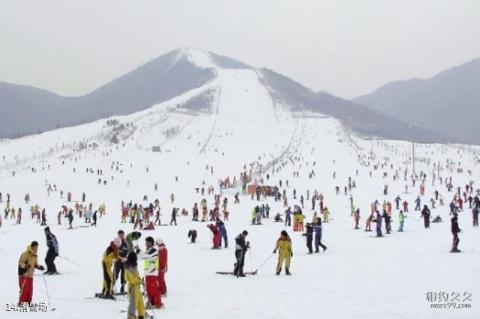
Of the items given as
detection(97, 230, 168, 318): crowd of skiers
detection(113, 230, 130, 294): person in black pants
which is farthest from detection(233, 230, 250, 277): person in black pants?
detection(113, 230, 130, 294): person in black pants

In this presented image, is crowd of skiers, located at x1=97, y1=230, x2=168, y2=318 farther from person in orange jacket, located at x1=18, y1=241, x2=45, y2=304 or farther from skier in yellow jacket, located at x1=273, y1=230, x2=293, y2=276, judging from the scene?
skier in yellow jacket, located at x1=273, y1=230, x2=293, y2=276

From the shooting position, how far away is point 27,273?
11.9 metres

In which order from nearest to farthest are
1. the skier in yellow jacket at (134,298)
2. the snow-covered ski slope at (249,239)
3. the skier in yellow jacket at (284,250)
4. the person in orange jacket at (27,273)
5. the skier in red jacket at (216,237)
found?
1. the skier in yellow jacket at (134,298)
2. the person in orange jacket at (27,273)
3. the snow-covered ski slope at (249,239)
4. the skier in yellow jacket at (284,250)
5. the skier in red jacket at (216,237)

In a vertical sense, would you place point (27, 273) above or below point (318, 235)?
below

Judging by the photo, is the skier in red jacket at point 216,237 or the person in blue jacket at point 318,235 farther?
the skier in red jacket at point 216,237

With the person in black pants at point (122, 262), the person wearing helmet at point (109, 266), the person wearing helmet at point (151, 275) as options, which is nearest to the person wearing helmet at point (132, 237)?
the person in black pants at point (122, 262)

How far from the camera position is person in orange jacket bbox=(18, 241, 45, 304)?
39.0ft

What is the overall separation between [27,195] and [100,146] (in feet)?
145

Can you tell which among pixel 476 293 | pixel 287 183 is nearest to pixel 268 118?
pixel 287 183

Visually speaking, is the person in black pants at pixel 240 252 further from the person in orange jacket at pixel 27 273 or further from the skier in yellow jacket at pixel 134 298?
the skier in yellow jacket at pixel 134 298

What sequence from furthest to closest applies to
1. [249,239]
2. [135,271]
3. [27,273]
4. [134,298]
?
[249,239] < [27,273] < [135,271] < [134,298]

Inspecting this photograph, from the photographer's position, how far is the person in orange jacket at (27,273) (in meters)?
11.9

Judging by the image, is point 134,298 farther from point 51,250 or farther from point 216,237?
point 216,237

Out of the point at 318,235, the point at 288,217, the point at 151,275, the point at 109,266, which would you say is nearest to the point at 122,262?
the point at 109,266
